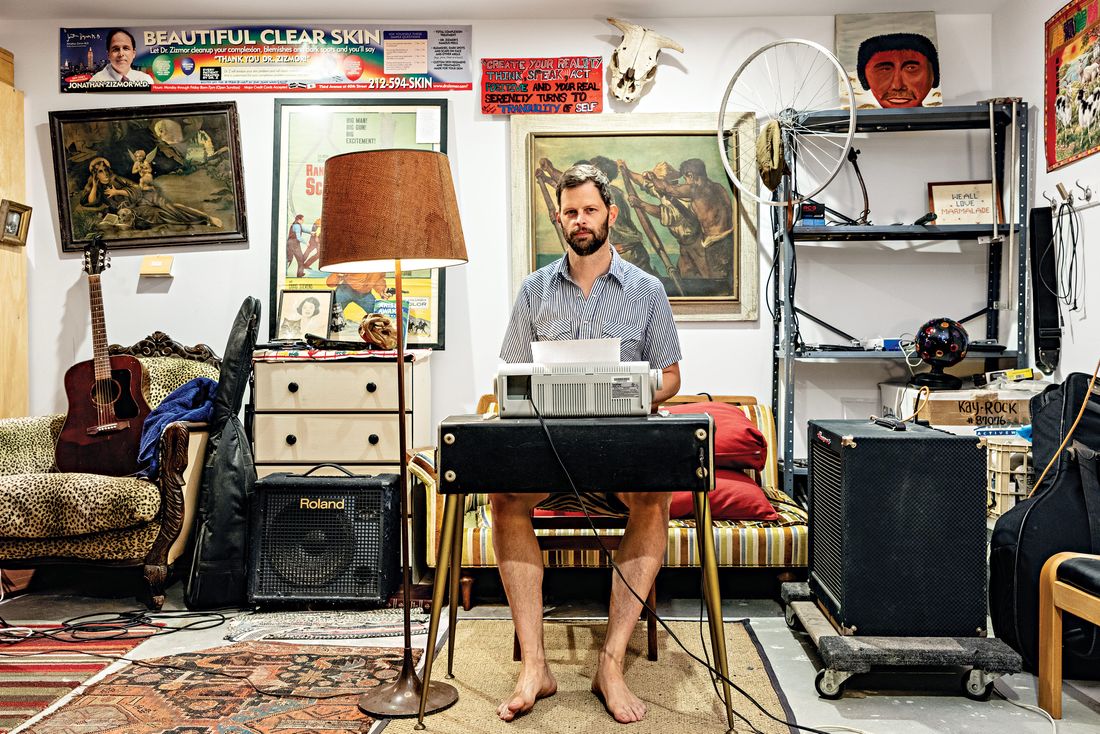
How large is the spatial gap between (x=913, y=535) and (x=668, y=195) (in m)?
2.33

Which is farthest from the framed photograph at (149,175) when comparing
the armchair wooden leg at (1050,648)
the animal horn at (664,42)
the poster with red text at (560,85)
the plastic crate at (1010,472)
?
the armchair wooden leg at (1050,648)

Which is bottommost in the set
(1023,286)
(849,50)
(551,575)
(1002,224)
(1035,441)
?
(551,575)

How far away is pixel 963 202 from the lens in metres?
4.14

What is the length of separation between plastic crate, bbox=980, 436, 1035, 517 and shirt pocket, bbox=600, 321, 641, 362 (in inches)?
60.2

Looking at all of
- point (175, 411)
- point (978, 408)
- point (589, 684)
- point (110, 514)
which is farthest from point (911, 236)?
point (110, 514)

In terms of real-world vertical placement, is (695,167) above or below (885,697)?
above

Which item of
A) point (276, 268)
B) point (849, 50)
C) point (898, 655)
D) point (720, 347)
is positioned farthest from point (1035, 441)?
point (276, 268)

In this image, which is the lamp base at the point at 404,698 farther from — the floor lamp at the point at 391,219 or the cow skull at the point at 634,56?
the cow skull at the point at 634,56

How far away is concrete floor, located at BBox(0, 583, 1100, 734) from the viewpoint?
Result: 87.0 inches

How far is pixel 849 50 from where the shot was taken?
13.8 feet

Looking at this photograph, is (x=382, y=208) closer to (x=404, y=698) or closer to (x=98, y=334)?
(x=404, y=698)

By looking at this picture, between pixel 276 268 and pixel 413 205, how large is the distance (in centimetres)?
230

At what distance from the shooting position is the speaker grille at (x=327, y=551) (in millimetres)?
3266

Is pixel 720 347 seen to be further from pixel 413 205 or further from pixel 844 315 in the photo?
pixel 413 205
